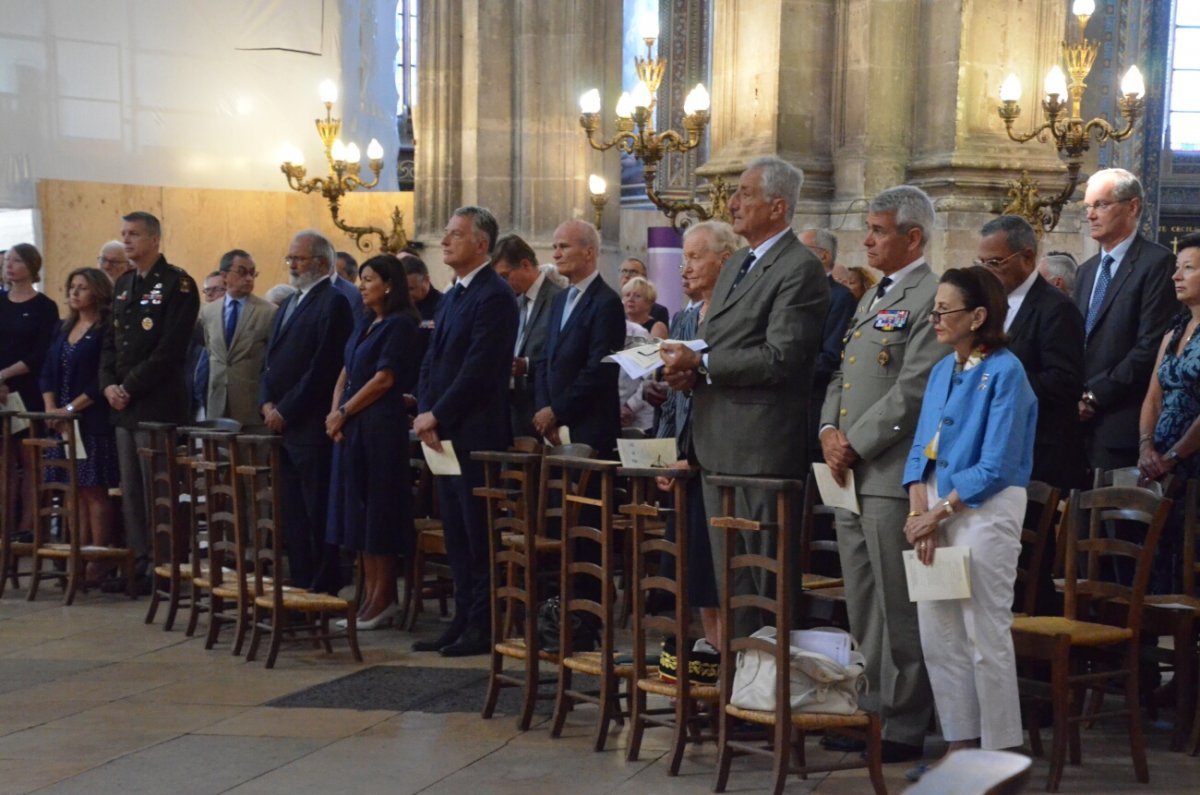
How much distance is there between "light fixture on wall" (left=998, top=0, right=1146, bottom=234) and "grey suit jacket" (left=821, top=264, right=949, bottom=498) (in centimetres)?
304

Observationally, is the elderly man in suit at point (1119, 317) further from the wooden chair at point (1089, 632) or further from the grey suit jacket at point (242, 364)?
the grey suit jacket at point (242, 364)

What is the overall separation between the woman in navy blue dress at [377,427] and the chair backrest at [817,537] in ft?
5.97

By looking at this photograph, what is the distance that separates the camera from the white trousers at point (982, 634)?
4434 mm

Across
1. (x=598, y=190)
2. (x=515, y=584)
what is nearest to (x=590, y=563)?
(x=515, y=584)

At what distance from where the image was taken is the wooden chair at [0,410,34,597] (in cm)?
806

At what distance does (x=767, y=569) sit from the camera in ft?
14.8

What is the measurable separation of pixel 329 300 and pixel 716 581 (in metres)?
3.06

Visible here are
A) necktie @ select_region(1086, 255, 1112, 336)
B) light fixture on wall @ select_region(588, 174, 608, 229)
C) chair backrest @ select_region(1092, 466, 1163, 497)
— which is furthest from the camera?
light fixture on wall @ select_region(588, 174, 608, 229)

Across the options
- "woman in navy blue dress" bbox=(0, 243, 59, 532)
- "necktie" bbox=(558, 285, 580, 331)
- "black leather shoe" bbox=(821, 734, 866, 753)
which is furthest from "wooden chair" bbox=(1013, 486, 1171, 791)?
"woman in navy blue dress" bbox=(0, 243, 59, 532)

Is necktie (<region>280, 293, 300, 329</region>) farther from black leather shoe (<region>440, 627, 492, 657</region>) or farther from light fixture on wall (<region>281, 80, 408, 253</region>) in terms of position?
light fixture on wall (<region>281, 80, 408, 253</region>)

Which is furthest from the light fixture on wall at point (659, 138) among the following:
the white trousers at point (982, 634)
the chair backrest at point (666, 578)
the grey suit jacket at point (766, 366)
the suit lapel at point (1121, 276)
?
the white trousers at point (982, 634)

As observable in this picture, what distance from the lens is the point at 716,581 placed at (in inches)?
203

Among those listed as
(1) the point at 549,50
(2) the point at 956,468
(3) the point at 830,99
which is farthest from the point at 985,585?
(1) the point at 549,50

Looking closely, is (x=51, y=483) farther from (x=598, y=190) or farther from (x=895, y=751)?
(x=895, y=751)
